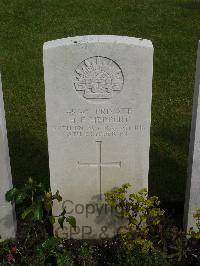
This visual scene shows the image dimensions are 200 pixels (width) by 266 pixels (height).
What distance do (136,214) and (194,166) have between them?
658 millimetres

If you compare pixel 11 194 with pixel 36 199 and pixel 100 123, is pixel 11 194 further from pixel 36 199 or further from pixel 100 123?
pixel 100 123

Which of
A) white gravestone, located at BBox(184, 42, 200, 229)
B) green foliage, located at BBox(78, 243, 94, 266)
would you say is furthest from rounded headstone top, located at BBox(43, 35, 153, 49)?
green foliage, located at BBox(78, 243, 94, 266)

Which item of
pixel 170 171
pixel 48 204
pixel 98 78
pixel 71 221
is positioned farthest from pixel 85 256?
pixel 170 171

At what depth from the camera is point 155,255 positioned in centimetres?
417

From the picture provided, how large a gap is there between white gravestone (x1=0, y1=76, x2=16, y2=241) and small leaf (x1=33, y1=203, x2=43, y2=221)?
1.22 feet

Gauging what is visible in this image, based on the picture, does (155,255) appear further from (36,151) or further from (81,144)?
(36,151)

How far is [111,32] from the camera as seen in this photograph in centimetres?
1063

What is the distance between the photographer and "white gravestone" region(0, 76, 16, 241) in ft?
14.0

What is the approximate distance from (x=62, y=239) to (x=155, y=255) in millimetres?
958

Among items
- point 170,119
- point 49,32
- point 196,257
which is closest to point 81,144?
point 196,257

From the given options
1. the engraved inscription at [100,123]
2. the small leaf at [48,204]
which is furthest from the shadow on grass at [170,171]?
the small leaf at [48,204]

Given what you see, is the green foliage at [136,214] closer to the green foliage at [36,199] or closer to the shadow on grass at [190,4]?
the green foliage at [36,199]

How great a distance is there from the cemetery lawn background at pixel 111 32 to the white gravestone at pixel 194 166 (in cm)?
51

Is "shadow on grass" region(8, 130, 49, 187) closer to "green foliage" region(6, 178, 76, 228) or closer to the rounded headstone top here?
"green foliage" region(6, 178, 76, 228)
